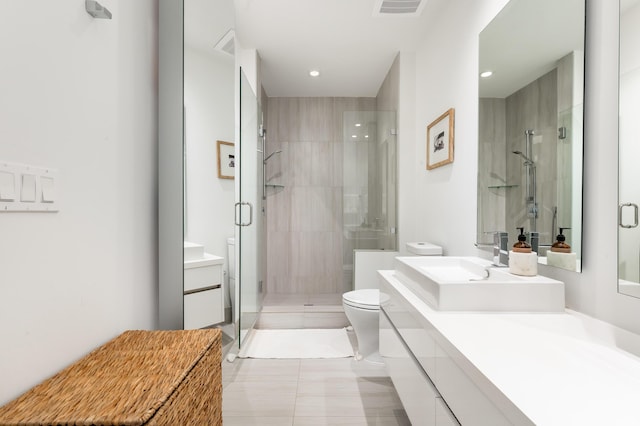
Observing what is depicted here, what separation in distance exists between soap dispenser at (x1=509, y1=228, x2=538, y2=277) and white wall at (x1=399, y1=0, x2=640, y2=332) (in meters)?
0.09

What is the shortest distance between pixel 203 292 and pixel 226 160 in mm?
773

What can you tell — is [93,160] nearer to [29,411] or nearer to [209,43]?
[29,411]

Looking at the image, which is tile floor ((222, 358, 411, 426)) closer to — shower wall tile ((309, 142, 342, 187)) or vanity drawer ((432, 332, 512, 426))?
vanity drawer ((432, 332, 512, 426))

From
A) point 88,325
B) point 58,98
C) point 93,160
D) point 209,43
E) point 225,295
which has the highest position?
point 209,43

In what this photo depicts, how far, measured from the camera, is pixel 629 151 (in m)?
0.96

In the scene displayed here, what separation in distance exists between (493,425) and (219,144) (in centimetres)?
169

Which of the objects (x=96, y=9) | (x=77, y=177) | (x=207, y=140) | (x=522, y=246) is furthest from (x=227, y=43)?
(x=522, y=246)

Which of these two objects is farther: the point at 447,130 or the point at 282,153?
the point at 282,153

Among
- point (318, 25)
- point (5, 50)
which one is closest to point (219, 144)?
point (5, 50)

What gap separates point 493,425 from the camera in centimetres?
68

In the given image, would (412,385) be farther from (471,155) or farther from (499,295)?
(471,155)

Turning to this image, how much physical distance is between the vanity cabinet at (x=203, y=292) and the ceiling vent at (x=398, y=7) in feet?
6.85

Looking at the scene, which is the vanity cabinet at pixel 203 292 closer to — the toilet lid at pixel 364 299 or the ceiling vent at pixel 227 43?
the toilet lid at pixel 364 299

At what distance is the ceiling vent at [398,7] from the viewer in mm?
2297
